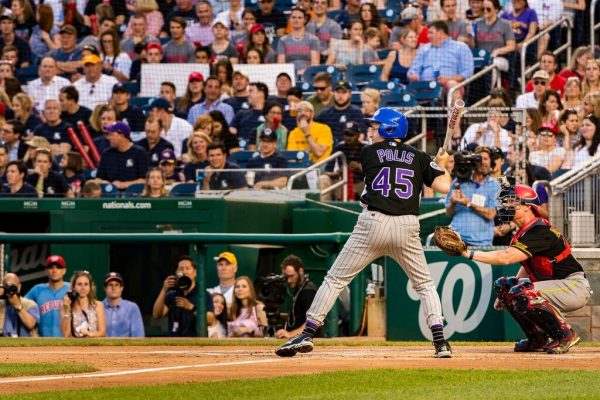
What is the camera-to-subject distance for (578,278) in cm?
1012

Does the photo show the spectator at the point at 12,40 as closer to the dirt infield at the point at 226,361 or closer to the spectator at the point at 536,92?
the spectator at the point at 536,92

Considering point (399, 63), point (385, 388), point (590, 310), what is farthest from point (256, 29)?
point (385, 388)

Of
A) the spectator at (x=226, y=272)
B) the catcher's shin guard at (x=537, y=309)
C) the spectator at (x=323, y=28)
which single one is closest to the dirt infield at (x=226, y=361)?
the catcher's shin guard at (x=537, y=309)

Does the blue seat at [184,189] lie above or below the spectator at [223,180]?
below

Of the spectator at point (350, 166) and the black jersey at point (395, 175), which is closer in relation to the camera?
the black jersey at point (395, 175)

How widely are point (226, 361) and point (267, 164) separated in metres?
6.90

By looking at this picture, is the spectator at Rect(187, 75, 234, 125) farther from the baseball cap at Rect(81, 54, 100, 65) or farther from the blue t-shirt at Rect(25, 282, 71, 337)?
the blue t-shirt at Rect(25, 282, 71, 337)

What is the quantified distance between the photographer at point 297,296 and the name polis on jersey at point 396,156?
10.3 feet

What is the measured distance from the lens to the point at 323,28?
19562mm

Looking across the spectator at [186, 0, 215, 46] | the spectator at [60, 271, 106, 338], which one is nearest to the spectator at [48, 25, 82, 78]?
the spectator at [186, 0, 215, 46]

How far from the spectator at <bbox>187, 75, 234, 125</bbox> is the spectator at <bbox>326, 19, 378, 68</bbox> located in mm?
1747

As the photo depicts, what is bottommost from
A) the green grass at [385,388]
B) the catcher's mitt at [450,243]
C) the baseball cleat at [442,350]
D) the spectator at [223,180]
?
the green grass at [385,388]

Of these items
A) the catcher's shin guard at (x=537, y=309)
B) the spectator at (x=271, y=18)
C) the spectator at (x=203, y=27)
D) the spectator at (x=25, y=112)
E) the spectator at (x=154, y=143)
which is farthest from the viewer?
the spectator at (x=271, y=18)

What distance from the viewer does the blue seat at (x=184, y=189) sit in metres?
15.8
